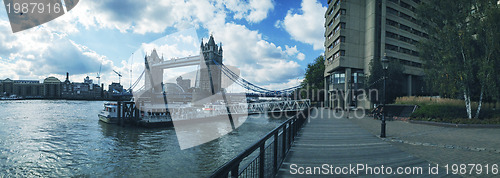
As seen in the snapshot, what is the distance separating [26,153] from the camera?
582 inches

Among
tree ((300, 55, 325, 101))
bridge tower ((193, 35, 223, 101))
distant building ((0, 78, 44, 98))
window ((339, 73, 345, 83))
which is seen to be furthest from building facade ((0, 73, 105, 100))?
window ((339, 73, 345, 83))

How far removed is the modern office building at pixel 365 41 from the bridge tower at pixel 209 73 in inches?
1620

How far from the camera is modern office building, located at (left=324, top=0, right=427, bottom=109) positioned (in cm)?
3628

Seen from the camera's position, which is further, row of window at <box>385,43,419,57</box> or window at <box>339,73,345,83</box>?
window at <box>339,73,345,83</box>

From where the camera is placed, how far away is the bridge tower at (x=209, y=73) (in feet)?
250

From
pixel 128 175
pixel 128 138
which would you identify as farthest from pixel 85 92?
pixel 128 175

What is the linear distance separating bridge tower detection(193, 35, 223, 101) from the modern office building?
41.2 metres

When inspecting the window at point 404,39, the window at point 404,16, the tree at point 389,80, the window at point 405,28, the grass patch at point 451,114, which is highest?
the window at point 404,16

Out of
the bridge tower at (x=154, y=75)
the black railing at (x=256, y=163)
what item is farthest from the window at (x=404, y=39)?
the bridge tower at (x=154, y=75)

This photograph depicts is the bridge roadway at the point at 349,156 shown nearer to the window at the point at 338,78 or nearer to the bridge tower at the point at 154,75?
the window at the point at 338,78

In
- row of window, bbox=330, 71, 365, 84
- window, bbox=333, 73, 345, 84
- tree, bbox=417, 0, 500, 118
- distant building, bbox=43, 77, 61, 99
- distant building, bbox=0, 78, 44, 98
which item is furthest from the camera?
distant building, bbox=0, 78, 44, 98

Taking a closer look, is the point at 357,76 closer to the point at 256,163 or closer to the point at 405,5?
the point at 405,5

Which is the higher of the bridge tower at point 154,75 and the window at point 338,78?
the bridge tower at point 154,75

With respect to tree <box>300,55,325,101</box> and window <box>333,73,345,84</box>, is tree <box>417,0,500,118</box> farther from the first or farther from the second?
tree <box>300,55,325,101</box>
